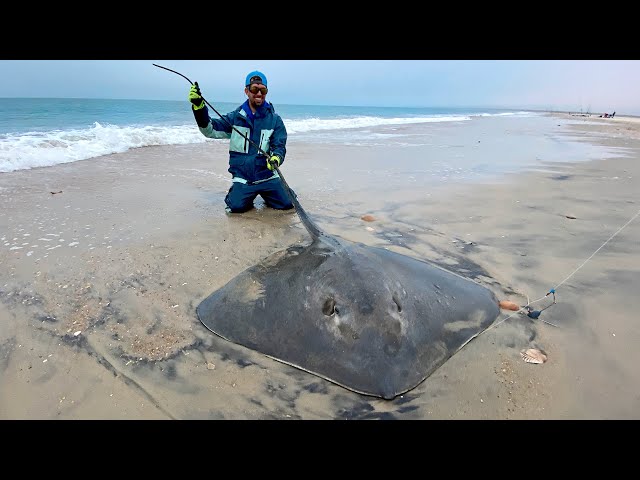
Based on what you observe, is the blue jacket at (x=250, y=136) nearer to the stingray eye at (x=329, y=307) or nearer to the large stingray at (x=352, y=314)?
the large stingray at (x=352, y=314)

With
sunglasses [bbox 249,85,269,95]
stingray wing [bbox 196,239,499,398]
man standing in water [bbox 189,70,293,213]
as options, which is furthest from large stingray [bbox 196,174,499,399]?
sunglasses [bbox 249,85,269,95]

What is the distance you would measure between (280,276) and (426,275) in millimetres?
1242

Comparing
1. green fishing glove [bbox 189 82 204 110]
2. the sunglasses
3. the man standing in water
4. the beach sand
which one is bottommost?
the beach sand

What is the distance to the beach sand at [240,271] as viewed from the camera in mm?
2238

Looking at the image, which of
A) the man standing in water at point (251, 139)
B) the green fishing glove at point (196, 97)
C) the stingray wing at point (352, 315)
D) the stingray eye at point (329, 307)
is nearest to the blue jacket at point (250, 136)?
the man standing in water at point (251, 139)

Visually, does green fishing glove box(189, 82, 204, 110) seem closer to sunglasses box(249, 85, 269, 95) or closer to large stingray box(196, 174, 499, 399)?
sunglasses box(249, 85, 269, 95)

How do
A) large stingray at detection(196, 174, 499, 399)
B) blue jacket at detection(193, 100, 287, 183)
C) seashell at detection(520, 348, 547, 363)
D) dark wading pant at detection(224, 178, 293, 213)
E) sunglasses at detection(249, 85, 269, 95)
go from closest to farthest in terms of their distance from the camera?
large stingray at detection(196, 174, 499, 399), seashell at detection(520, 348, 547, 363), sunglasses at detection(249, 85, 269, 95), blue jacket at detection(193, 100, 287, 183), dark wading pant at detection(224, 178, 293, 213)

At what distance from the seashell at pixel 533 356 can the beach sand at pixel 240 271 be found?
6cm

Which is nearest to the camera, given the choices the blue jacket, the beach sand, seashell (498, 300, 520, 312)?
the beach sand

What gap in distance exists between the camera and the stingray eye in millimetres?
2336

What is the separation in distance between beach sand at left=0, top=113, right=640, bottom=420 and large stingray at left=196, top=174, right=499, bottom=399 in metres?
0.16

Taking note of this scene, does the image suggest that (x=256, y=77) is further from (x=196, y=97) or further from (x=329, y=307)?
(x=329, y=307)

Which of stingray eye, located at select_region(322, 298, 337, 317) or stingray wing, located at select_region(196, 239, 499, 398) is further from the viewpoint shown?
stingray eye, located at select_region(322, 298, 337, 317)

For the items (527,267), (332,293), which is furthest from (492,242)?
(332,293)
